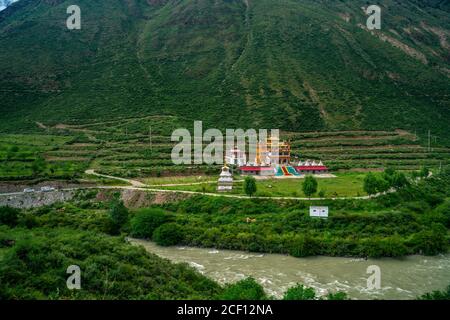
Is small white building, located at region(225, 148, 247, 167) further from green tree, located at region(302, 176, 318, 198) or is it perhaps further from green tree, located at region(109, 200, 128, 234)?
green tree, located at region(109, 200, 128, 234)

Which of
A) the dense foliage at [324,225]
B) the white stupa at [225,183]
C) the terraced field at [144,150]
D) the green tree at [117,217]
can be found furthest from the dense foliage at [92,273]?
the terraced field at [144,150]

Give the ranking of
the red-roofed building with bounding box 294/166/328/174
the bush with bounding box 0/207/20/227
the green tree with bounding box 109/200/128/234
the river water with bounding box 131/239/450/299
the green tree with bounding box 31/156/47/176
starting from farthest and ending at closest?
the red-roofed building with bounding box 294/166/328/174
the green tree with bounding box 31/156/47/176
the green tree with bounding box 109/200/128/234
the bush with bounding box 0/207/20/227
the river water with bounding box 131/239/450/299

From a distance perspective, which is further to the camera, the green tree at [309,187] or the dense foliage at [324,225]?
the green tree at [309,187]

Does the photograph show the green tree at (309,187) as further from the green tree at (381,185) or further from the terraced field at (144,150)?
the terraced field at (144,150)

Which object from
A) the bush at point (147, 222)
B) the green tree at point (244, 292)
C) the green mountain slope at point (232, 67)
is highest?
the green mountain slope at point (232, 67)

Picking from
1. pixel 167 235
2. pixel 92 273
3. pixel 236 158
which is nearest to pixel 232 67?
pixel 236 158

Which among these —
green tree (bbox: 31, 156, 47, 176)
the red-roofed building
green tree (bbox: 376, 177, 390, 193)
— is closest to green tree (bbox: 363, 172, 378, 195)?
green tree (bbox: 376, 177, 390, 193)
